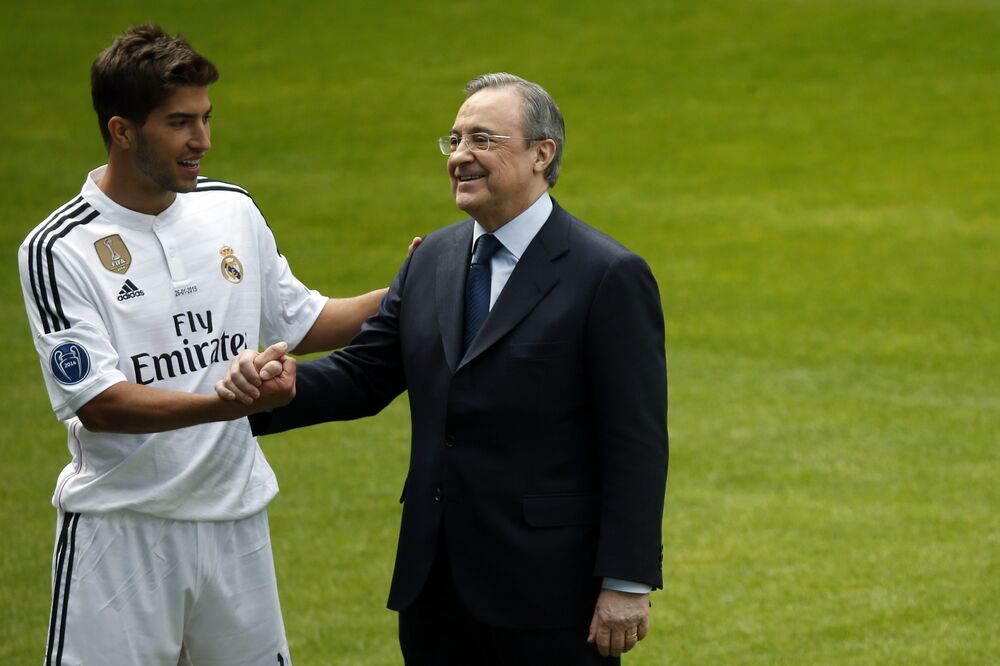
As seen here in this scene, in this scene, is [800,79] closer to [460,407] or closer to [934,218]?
[934,218]

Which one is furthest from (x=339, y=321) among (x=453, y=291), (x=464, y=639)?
(x=464, y=639)

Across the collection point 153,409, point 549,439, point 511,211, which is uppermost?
point 511,211

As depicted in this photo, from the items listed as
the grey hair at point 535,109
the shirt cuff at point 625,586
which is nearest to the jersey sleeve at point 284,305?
the grey hair at point 535,109

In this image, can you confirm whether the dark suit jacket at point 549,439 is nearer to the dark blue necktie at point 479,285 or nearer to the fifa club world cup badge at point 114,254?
the dark blue necktie at point 479,285

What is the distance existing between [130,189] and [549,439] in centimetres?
110

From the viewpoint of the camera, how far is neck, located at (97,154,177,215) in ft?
→ 11.0

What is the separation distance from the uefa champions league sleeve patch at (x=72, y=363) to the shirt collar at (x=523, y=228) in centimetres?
93

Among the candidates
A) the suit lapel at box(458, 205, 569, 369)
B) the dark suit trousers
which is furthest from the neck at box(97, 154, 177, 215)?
the dark suit trousers

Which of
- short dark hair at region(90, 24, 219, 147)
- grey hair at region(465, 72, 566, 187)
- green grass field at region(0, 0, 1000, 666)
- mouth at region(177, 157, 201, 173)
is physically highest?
short dark hair at region(90, 24, 219, 147)

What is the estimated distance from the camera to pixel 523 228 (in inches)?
130

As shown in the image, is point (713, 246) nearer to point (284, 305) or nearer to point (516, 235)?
point (284, 305)

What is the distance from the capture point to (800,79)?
55.2ft

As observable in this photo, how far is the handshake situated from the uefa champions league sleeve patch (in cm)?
29

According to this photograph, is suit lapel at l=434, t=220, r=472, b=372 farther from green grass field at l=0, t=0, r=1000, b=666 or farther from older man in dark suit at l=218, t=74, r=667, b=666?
green grass field at l=0, t=0, r=1000, b=666
